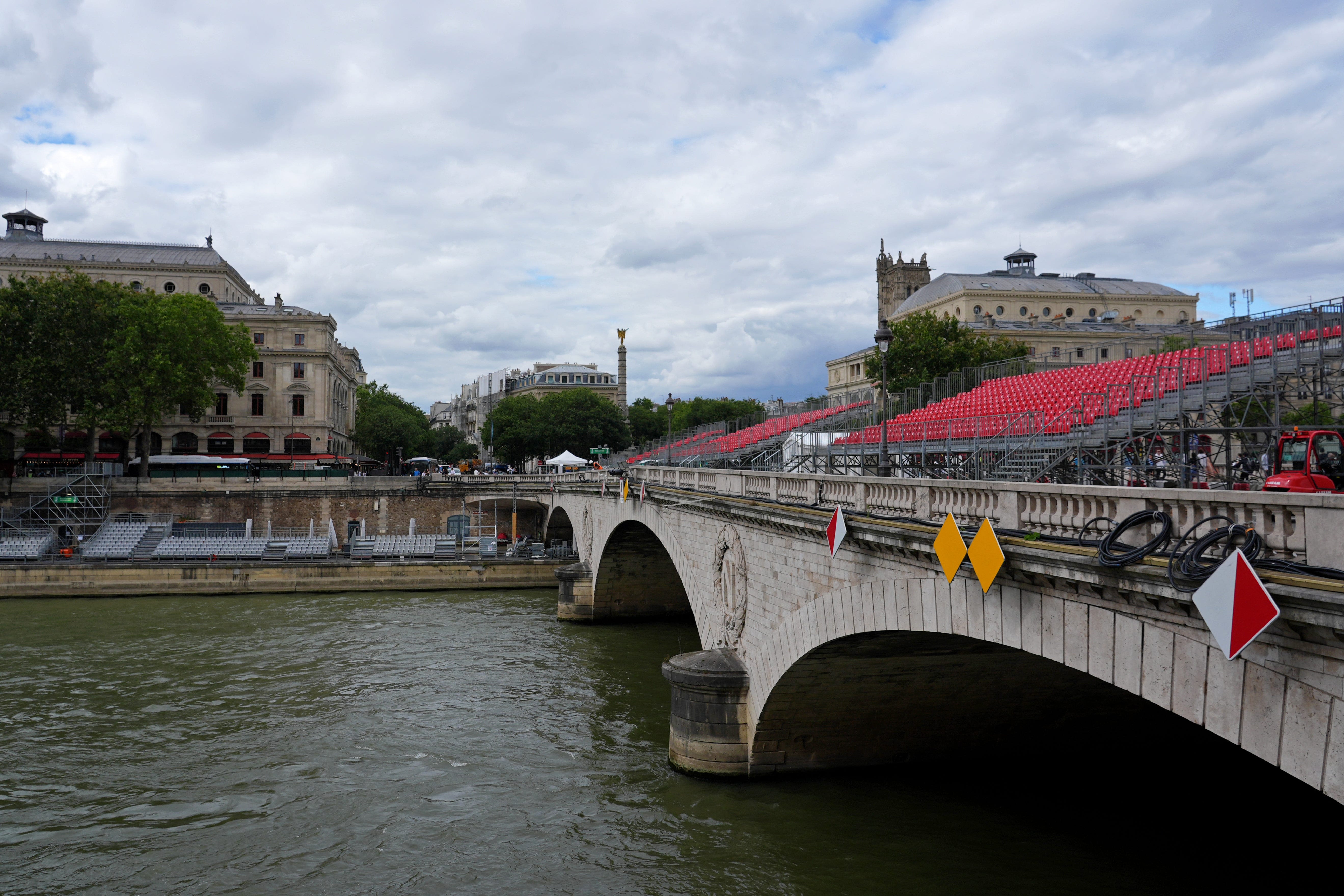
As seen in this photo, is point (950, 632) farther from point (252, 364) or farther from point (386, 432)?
point (386, 432)

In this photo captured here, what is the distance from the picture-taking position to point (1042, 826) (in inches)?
571

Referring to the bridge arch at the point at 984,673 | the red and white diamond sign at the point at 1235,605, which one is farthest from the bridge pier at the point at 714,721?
the red and white diamond sign at the point at 1235,605

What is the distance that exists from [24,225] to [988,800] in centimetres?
10038

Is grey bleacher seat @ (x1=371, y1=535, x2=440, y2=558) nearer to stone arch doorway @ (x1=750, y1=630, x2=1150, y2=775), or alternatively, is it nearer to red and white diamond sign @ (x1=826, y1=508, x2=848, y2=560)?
stone arch doorway @ (x1=750, y1=630, x2=1150, y2=775)

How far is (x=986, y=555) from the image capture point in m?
8.59

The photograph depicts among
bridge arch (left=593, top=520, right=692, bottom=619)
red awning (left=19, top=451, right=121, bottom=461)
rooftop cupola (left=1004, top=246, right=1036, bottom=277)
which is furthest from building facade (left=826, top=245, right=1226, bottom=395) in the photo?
red awning (left=19, top=451, right=121, bottom=461)

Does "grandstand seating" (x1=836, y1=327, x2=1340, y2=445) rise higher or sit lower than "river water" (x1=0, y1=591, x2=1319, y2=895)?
higher

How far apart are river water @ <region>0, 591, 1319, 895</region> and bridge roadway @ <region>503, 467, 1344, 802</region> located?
1.14 meters

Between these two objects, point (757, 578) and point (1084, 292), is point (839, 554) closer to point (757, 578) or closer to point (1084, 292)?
point (757, 578)

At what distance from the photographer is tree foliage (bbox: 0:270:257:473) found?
5475 centimetres

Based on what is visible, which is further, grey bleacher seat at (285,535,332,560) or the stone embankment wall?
the stone embankment wall

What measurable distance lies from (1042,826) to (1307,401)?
15.9 metres

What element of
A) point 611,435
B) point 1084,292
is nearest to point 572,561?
point 611,435

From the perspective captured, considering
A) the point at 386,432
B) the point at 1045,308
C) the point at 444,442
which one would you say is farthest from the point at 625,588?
the point at 444,442
